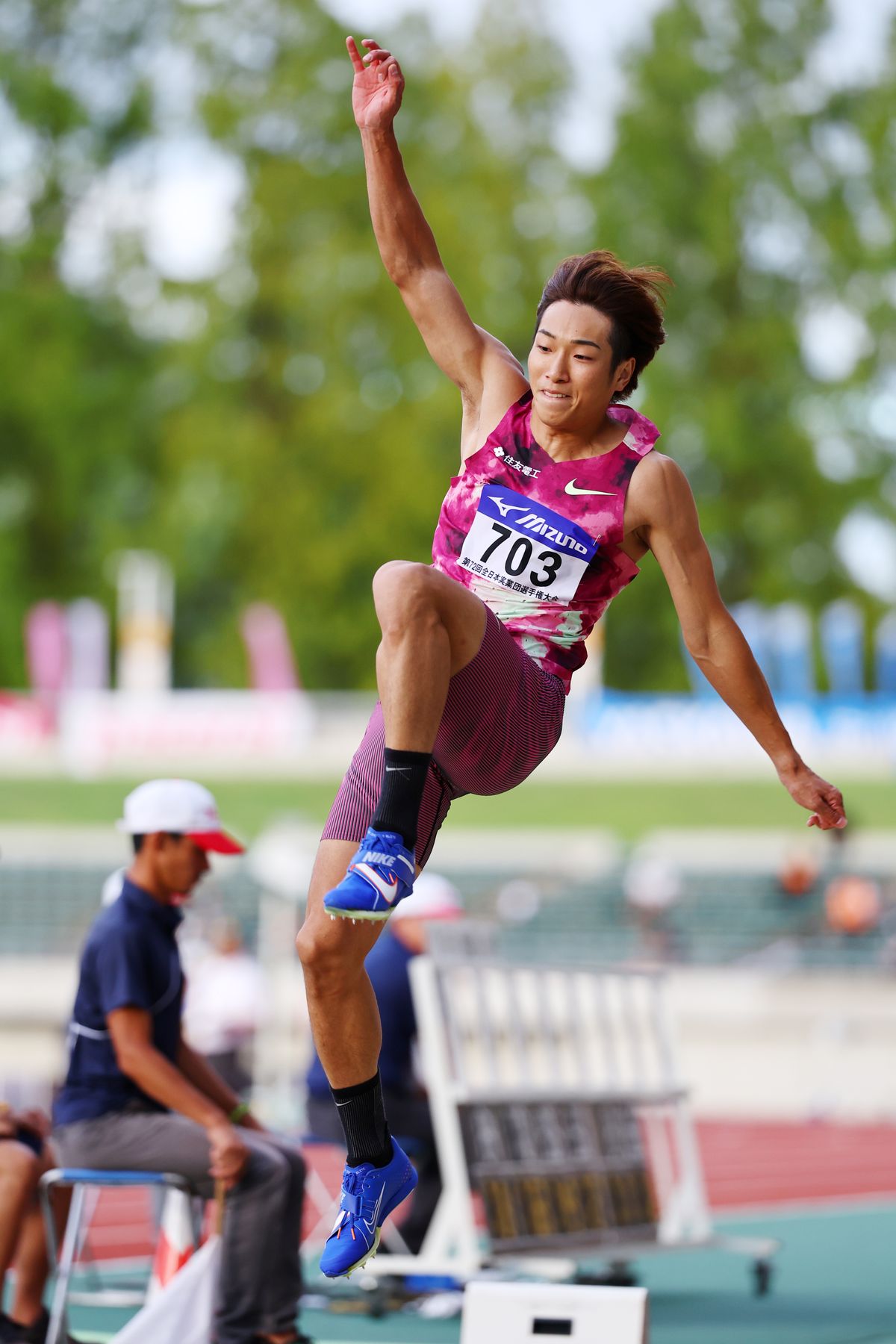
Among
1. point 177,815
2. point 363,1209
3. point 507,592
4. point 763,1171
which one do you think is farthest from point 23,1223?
point 763,1171

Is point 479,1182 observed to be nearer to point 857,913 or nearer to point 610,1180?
point 610,1180

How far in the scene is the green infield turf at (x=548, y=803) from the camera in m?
31.7

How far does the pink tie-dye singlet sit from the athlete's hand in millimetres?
576

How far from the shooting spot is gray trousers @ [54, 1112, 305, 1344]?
18.2ft

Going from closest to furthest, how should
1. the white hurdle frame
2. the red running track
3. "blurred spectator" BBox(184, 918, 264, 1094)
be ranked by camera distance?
the white hurdle frame < the red running track < "blurred spectator" BBox(184, 918, 264, 1094)

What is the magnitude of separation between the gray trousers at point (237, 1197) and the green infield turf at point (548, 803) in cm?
2514

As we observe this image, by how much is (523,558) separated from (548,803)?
29121mm

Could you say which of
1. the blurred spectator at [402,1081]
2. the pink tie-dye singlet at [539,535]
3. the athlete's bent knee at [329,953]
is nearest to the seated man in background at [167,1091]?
the athlete's bent knee at [329,953]

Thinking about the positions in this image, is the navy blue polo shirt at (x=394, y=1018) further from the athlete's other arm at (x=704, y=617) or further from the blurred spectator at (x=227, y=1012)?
the blurred spectator at (x=227, y=1012)

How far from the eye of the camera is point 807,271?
37062 mm

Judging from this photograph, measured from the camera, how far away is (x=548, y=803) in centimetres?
3316

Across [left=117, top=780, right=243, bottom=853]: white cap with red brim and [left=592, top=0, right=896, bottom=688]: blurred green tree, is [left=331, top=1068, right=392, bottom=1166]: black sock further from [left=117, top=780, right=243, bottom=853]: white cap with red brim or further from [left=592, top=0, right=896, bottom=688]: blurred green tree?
[left=592, top=0, right=896, bottom=688]: blurred green tree

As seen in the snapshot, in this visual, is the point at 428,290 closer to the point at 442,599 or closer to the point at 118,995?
the point at 442,599

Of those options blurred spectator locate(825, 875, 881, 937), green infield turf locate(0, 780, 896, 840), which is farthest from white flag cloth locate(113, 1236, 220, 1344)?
green infield turf locate(0, 780, 896, 840)
